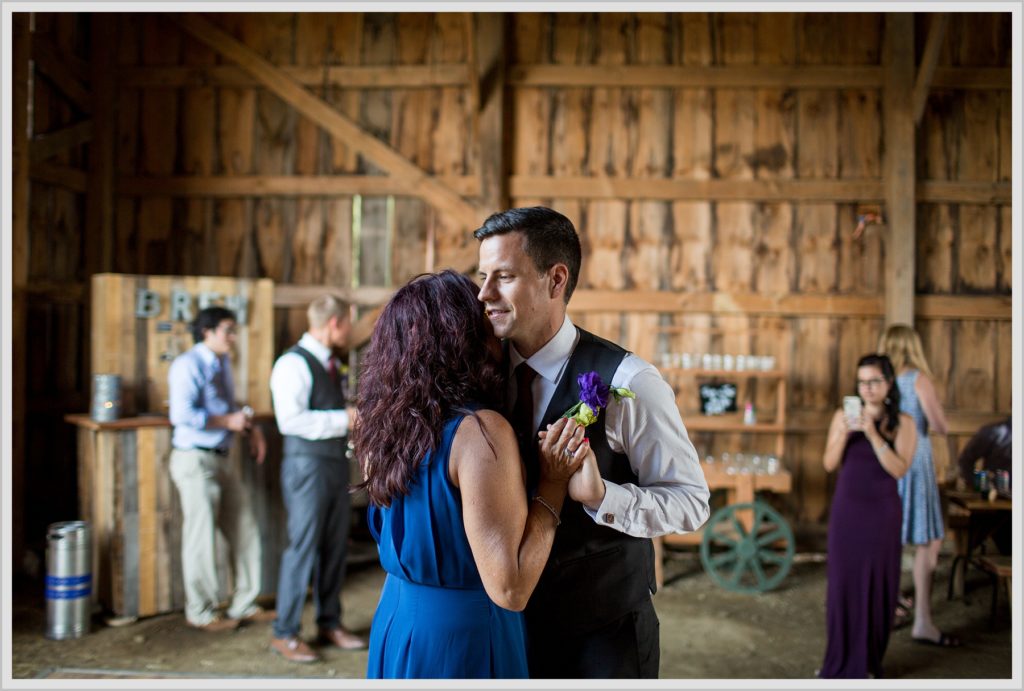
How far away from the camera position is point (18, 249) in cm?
539

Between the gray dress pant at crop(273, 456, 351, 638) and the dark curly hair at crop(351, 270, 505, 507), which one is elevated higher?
the dark curly hair at crop(351, 270, 505, 507)

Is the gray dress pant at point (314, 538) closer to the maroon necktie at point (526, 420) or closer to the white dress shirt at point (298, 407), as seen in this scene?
the white dress shirt at point (298, 407)

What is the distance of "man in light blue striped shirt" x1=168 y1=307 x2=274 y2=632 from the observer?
476cm

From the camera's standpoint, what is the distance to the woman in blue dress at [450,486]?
1.77m

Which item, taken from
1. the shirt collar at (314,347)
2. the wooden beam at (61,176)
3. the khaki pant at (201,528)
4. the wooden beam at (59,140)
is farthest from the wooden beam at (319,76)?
the khaki pant at (201,528)

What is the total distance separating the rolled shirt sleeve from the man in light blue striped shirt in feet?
11.0

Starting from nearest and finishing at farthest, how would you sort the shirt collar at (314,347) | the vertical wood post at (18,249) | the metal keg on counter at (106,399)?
the shirt collar at (314,347) < the metal keg on counter at (106,399) < the vertical wood post at (18,249)

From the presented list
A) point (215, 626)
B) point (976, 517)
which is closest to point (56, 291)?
point (215, 626)

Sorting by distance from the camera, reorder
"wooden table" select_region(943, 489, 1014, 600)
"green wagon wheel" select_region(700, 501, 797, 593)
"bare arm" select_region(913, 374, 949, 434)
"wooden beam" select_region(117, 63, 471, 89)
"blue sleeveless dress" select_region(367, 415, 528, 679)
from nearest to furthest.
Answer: "blue sleeveless dress" select_region(367, 415, 528, 679) < "bare arm" select_region(913, 374, 949, 434) < "wooden table" select_region(943, 489, 1014, 600) < "green wagon wheel" select_region(700, 501, 797, 593) < "wooden beam" select_region(117, 63, 471, 89)

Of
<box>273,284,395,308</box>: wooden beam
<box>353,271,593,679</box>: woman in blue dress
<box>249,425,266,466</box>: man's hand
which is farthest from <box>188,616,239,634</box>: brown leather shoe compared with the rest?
<box>353,271,593,679</box>: woman in blue dress

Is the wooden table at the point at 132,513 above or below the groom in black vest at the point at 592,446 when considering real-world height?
below

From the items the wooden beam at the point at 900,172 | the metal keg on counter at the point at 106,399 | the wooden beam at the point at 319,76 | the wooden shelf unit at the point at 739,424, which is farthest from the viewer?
the wooden beam at the point at 319,76

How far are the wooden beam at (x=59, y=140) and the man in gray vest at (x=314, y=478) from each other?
3.11m

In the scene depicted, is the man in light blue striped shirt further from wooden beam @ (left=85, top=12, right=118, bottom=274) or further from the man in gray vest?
wooden beam @ (left=85, top=12, right=118, bottom=274)
